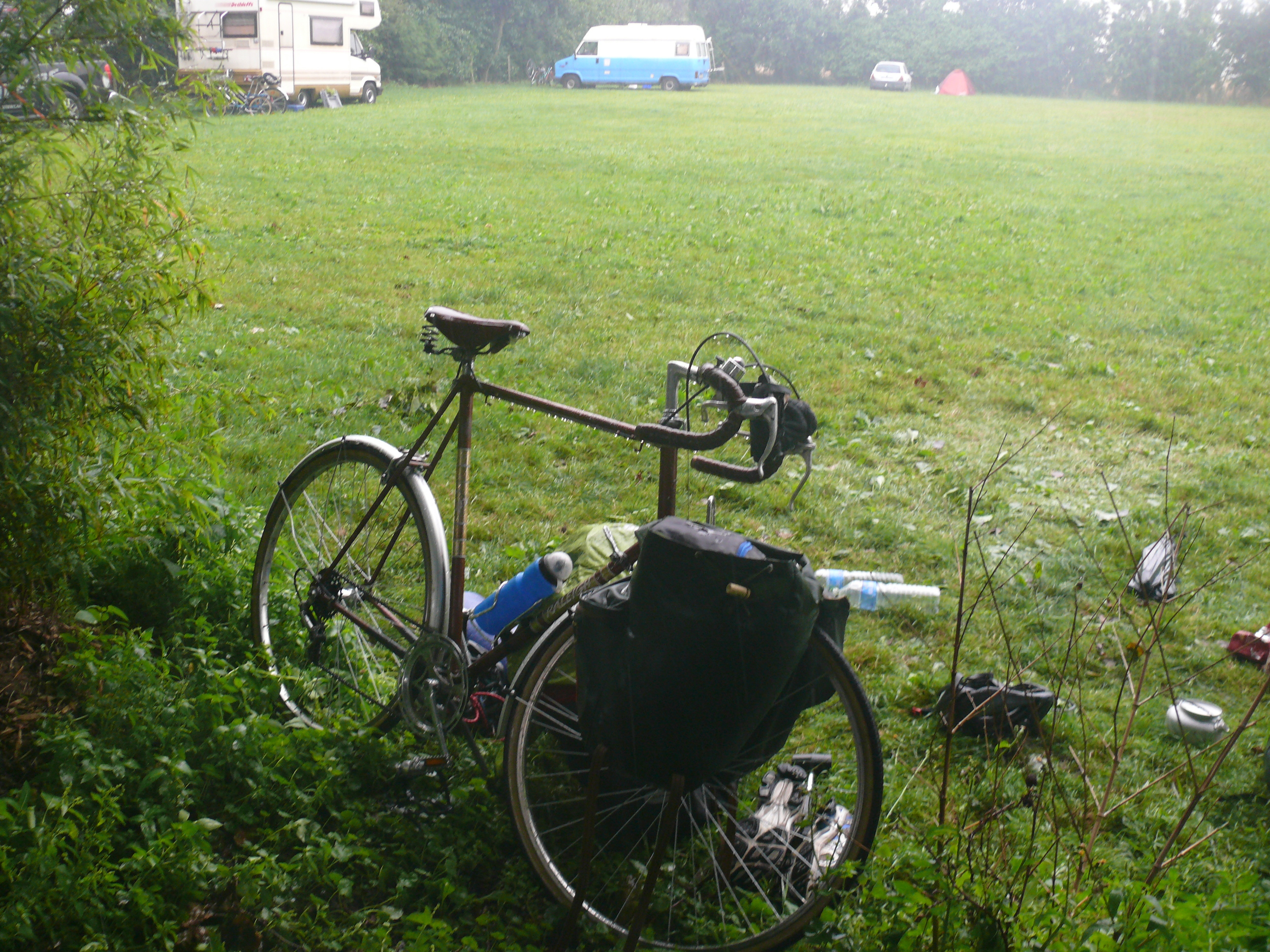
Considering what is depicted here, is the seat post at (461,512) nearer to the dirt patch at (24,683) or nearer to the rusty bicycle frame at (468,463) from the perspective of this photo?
the rusty bicycle frame at (468,463)

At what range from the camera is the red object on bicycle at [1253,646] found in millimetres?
3549

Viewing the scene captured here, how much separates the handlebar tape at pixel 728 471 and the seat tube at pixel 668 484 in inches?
3.7

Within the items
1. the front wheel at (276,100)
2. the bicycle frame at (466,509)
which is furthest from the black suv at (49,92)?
the front wheel at (276,100)

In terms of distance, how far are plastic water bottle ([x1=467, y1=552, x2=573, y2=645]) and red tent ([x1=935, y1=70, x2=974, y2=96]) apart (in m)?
39.8

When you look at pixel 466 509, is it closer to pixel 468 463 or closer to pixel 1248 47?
pixel 468 463

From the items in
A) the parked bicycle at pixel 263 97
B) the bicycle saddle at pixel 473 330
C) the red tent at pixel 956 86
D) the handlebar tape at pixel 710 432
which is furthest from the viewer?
the red tent at pixel 956 86

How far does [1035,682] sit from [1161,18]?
39739 mm

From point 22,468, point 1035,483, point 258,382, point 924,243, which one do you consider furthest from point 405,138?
point 22,468

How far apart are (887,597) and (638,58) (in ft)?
102

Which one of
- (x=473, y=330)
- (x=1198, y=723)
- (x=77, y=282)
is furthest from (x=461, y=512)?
(x=1198, y=723)

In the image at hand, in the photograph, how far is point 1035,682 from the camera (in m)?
3.39

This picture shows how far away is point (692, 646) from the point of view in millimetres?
2027

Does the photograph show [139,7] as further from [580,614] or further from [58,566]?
[580,614]

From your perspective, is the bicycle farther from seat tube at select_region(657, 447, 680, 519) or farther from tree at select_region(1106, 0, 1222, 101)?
tree at select_region(1106, 0, 1222, 101)
